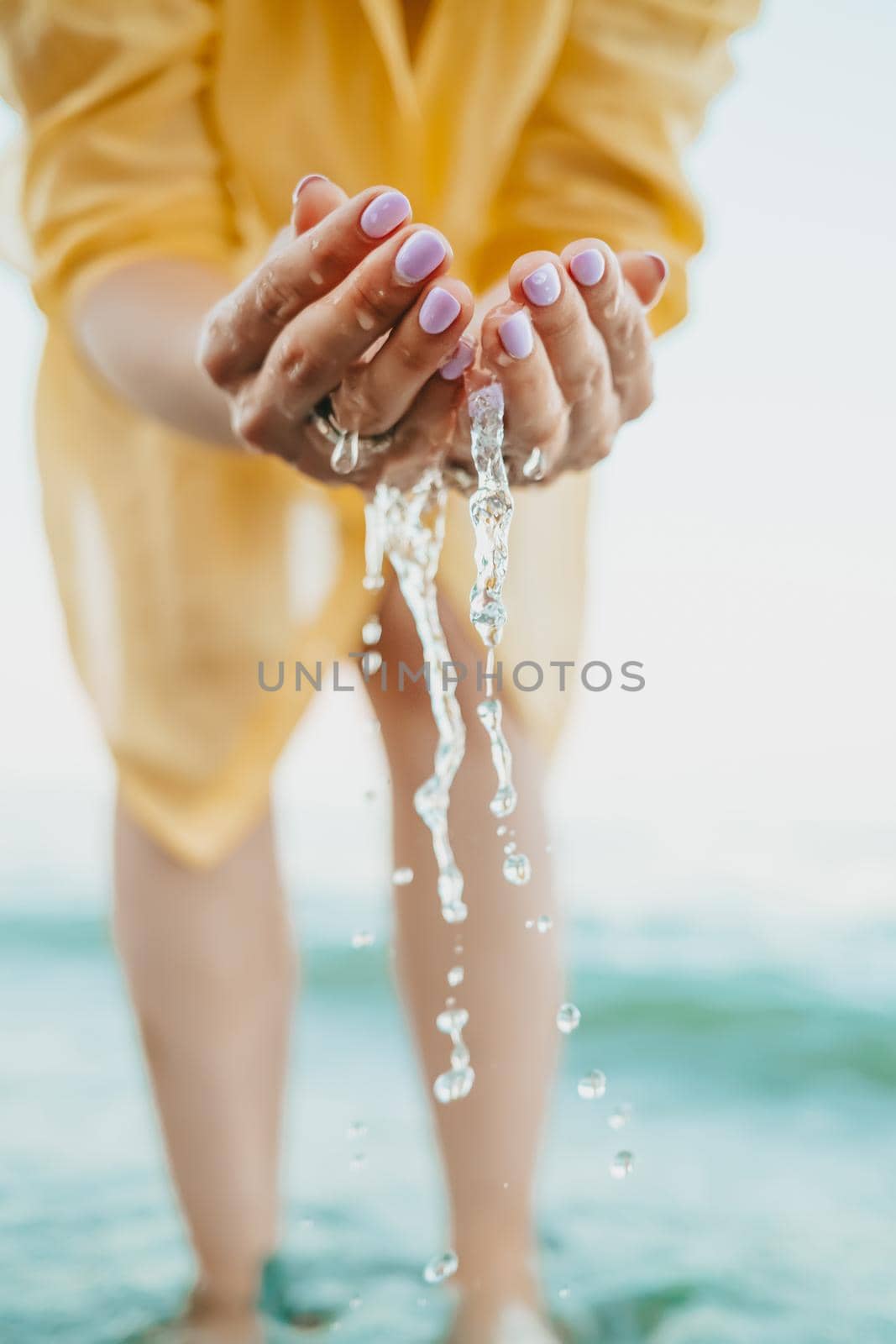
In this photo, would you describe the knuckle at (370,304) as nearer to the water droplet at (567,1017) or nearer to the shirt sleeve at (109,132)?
the shirt sleeve at (109,132)

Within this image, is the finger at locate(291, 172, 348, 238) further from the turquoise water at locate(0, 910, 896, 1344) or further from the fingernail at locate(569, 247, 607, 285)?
the turquoise water at locate(0, 910, 896, 1344)

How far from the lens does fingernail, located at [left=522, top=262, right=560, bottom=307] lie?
515mm

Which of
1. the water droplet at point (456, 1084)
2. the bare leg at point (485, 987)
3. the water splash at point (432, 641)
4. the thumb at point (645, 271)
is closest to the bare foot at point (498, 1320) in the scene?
the bare leg at point (485, 987)

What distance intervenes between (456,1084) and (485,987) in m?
0.07

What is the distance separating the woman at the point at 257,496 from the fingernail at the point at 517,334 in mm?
228

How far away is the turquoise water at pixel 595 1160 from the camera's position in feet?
2.81

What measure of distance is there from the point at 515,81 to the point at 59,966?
1688 millimetres

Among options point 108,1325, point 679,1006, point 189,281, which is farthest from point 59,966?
point 189,281

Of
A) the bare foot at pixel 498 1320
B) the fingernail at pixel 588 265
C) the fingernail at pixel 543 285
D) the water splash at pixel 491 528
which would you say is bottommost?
the bare foot at pixel 498 1320

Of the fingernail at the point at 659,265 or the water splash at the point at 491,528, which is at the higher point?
the fingernail at the point at 659,265

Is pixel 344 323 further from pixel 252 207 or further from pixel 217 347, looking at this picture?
pixel 252 207

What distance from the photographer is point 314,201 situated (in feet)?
1.81

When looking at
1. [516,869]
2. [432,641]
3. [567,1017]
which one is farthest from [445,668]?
[567,1017]

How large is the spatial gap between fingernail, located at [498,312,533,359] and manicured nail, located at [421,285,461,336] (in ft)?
0.08
